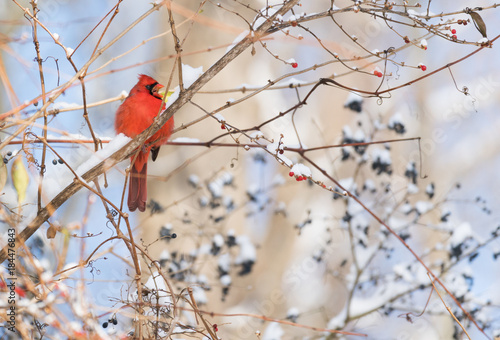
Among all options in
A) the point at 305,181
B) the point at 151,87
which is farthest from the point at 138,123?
the point at 305,181

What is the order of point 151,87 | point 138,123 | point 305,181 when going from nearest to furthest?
point 138,123, point 151,87, point 305,181

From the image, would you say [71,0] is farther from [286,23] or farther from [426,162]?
[286,23]

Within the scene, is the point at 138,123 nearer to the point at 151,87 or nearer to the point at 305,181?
the point at 151,87

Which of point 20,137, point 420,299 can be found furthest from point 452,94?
point 20,137

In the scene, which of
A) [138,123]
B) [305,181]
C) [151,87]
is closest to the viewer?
[138,123]

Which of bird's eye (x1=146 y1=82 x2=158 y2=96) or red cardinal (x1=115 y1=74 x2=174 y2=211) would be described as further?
bird's eye (x1=146 y1=82 x2=158 y2=96)

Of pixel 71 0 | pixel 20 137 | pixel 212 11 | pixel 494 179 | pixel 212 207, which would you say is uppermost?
pixel 71 0

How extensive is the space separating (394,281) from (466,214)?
1.96 m

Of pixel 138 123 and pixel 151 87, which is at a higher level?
pixel 151 87

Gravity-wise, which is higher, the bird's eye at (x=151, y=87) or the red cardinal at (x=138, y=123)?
the bird's eye at (x=151, y=87)

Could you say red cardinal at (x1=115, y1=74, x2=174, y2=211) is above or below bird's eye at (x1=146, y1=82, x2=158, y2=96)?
below

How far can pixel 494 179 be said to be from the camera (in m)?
4.65

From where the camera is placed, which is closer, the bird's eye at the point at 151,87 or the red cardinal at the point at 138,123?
the red cardinal at the point at 138,123

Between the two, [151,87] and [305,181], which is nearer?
[151,87]
